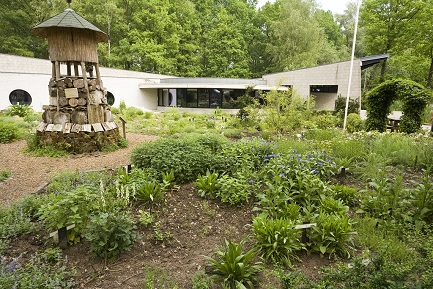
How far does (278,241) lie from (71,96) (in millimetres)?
7697

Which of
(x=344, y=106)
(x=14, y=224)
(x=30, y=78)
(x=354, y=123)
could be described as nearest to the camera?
(x=14, y=224)

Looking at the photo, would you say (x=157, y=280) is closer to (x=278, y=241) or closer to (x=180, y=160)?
(x=278, y=241)

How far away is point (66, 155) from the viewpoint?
25.6 ft

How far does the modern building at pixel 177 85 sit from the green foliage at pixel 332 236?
1160 centimetres

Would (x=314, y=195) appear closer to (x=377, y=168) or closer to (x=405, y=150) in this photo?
(x=377, y=168)

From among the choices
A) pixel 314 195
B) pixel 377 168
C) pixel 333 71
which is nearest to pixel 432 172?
pixel 377 168

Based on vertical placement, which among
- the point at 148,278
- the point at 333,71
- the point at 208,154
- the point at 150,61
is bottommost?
the point at 148,278

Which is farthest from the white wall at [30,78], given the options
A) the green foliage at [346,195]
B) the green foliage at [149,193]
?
the green foliage at [346,195]

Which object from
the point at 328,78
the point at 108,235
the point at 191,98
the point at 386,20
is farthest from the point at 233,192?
the point at 386,20

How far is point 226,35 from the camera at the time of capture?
101 ft

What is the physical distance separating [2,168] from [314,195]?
7.32 metres

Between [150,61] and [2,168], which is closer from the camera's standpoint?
[2,168]

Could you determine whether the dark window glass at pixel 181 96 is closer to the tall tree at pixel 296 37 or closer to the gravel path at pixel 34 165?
the tall tree at pixel 296 37

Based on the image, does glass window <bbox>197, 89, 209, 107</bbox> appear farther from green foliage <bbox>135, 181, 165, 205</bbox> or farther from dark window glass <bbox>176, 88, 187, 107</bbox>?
green foliage <bbox>135, 181, 165, 205</bbox>
